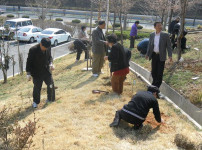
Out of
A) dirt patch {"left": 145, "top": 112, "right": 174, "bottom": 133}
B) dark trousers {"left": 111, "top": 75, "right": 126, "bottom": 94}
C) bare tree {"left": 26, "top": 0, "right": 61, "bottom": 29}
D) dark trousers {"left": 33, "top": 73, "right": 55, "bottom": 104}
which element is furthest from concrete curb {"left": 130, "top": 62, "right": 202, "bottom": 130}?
bare tree {"left": 26, "top": 0, "right": 61, "bottom": 29}

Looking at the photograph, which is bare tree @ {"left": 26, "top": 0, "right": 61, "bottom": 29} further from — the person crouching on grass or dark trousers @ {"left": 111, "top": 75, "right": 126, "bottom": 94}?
the person crouching on grass

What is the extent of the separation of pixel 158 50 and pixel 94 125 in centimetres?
272

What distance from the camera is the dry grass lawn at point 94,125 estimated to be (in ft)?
14.0

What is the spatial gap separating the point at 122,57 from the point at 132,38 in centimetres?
660

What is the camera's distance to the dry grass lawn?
4.26 meters

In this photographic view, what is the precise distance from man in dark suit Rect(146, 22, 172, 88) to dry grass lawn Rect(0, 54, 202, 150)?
2.40ft

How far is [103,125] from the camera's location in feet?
16.3

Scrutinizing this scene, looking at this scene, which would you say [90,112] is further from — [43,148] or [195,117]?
[195,117]

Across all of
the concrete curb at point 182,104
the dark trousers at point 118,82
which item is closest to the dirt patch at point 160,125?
the concrete curb at point 182,104

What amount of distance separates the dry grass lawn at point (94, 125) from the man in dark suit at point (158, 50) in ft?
2.40

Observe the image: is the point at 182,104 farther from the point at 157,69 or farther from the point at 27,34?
the point at 27,34

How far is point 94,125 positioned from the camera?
4.93 meters

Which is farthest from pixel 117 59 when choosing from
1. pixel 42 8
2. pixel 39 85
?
pixel 42 8

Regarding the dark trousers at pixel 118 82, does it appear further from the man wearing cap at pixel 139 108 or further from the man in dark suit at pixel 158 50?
the man wearing cap at pixel 139 108
